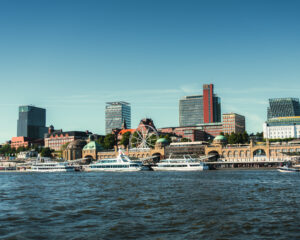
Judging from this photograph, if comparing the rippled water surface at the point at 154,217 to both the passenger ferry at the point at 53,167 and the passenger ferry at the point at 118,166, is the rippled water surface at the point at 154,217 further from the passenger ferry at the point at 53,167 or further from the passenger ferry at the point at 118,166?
the passenger ferry at the point at 53,167

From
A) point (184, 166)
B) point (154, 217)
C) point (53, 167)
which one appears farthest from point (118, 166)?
point (154, 217)

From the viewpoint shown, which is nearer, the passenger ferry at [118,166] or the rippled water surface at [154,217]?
the rippled water surface at [154,217]

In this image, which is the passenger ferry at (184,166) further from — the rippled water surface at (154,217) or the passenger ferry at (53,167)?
the rippled water surface at (154,217)

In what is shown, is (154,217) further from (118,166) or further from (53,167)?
(53,167)

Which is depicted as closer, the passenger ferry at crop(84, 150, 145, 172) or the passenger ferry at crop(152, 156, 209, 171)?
the passenger ferry at crop(152, 156, 209, 171)

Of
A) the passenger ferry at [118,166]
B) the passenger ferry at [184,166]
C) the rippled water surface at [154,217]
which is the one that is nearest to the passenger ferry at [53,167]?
the passenger ferry at [118,166]

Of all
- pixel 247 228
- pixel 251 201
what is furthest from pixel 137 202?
pixel 247 228

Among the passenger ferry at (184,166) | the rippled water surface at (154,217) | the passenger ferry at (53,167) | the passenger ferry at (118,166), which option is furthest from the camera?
the passenger ferry at (53,167)

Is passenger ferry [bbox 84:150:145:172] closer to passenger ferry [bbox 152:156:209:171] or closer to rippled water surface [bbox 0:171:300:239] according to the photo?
passenger ferry [bbox 152:156:209:171]

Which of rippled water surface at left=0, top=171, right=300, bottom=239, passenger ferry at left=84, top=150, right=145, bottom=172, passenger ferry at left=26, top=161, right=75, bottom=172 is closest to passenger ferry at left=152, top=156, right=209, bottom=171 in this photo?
passenger ferry at left=84, top=150, right=145, bottom=172

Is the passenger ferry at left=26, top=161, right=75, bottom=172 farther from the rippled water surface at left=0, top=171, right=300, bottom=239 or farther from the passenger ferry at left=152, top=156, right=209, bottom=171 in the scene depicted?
the rippled water surface at left=0, top=171, right=300, bottom=239

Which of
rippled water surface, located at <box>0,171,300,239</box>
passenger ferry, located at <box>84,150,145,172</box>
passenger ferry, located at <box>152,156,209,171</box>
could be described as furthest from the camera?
passenger ferry, located at <box>84,150,145,172</box>

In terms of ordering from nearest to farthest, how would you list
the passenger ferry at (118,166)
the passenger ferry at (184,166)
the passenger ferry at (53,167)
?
the passenger ferry at (184,166) < the passenger ferry at (118,166) < the passenger ferry at (53,167)

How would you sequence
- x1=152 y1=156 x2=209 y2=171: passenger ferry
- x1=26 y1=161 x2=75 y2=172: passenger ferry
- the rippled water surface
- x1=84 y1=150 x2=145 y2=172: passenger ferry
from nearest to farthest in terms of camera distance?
the rippled water surface < x1=152 y1=156 x2=209 y2=171: passenger ferry < x1=84 y1=150 x2=145 y2=172: passenger ferry < x1=26 y1=161 x2=75 y2=172: passenger ferry
